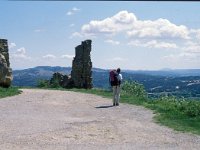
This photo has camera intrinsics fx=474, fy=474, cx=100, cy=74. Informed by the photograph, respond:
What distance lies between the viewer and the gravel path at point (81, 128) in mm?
14383

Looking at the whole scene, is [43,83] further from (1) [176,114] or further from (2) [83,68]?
(1) [176,114]

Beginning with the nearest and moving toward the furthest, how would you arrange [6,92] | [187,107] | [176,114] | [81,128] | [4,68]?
[81,128], [176,114], [187,107], [6,92], [4,68]

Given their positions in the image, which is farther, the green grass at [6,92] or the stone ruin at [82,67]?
the stone ruin at [82,67]

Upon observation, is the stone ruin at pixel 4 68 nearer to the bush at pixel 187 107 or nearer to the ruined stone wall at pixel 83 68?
the ruined stone wall at pixel 83 68

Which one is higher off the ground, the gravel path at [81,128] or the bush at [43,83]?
the bush at [43,83]

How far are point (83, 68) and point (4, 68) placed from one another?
910cm

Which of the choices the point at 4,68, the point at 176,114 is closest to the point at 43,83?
the point at 4,68

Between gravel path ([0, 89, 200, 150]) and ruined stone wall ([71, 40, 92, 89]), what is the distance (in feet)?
48.0

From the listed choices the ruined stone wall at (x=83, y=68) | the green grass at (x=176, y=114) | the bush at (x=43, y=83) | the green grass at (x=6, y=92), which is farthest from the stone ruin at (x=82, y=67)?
the green grass at (x=176, y=114)

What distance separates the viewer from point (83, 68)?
133 feet

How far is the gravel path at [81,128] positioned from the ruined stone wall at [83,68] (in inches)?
576

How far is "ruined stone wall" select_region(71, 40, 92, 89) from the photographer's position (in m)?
40.7

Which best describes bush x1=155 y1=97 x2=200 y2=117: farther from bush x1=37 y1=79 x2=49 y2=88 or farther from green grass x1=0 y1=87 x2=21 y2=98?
bush x1=37 y1=79 x2=49 y2=88

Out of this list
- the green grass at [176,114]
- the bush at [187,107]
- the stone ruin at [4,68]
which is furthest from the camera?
the stone ruin at [4,68]
